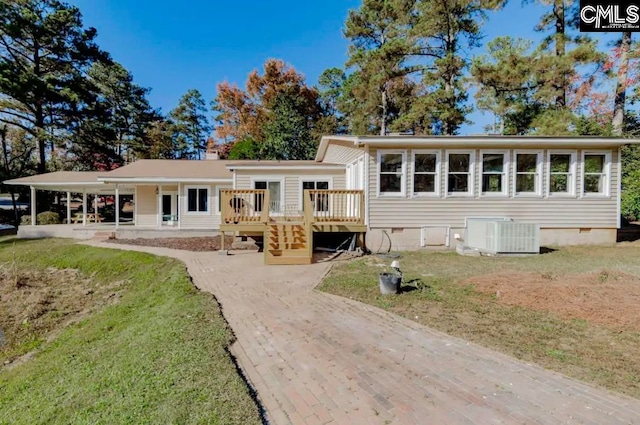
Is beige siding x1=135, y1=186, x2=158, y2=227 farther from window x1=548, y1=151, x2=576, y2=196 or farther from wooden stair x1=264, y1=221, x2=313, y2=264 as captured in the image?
window x1=548, y1=151, x2=576, y2=196

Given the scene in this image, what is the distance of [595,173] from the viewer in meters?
10.7

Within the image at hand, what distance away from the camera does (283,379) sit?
10.5ft

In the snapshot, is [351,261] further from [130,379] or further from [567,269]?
[130,379]

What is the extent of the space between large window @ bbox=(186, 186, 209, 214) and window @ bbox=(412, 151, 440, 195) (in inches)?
412

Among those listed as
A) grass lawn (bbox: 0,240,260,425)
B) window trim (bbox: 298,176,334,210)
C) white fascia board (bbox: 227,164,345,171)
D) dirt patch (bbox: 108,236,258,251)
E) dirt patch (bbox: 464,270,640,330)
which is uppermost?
white fascia board (bbox: 227,164,345,171)

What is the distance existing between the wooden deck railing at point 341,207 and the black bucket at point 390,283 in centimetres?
458

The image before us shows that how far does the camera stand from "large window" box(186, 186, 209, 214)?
16.0 m

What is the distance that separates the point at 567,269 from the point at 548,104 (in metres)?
13.9

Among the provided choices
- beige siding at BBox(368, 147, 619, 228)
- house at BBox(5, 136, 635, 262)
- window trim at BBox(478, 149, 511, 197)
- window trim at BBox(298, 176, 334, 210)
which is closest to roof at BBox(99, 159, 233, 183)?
window trim at BBox(298, 176, 334, 210)

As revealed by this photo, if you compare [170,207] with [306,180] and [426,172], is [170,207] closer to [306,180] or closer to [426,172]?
[306,180]

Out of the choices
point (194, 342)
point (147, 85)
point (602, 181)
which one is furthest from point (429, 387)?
point (147, 85)

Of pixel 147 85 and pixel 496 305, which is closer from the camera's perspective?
pixel 496 305

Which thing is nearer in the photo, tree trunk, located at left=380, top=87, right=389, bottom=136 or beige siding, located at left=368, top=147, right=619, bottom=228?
beige siding, located at left=368, top=147, right=619, bottom=228

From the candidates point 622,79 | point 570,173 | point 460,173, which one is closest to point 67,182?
point 460,173
